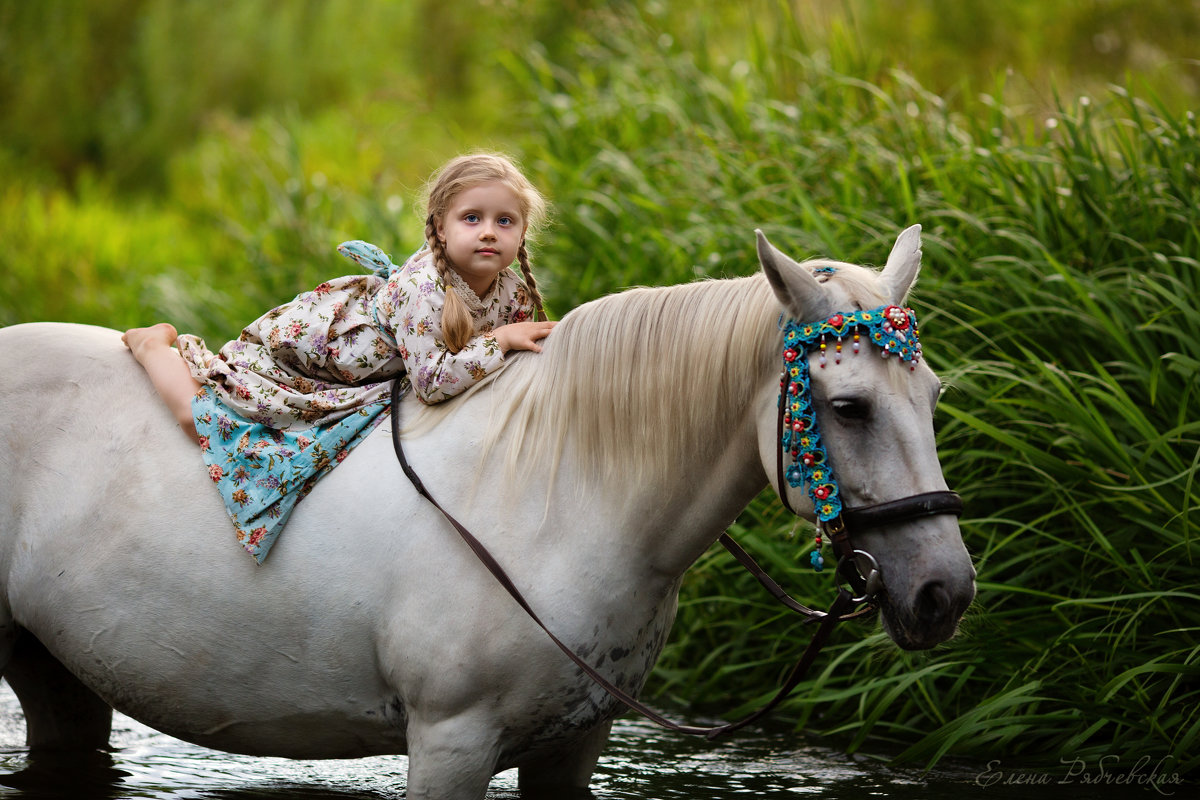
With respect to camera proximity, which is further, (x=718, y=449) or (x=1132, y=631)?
(x=1132, y=631)

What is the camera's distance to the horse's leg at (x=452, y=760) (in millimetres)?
2439

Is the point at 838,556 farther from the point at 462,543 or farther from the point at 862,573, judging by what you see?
the point at 462,543

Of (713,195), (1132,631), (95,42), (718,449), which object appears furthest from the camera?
(95,42)

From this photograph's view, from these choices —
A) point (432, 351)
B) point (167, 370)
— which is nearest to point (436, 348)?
point (432, 351)

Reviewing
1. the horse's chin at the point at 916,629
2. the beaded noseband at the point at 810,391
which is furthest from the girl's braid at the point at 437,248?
the horse's chin at the point at 916,629

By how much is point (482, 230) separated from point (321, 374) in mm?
556

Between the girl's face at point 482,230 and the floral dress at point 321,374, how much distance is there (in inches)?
2.3

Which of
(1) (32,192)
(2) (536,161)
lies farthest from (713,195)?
(1) (32,192)

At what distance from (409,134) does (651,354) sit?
38.8ft

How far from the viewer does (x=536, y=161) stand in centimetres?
686

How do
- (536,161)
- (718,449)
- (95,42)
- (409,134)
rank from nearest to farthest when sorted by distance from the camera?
(718,449)
(536,161)
(409,134)
(95,42)

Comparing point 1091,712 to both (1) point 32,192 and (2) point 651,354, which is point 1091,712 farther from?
(1) point 32,192

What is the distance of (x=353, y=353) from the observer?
8.98 feet

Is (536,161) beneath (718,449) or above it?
above
